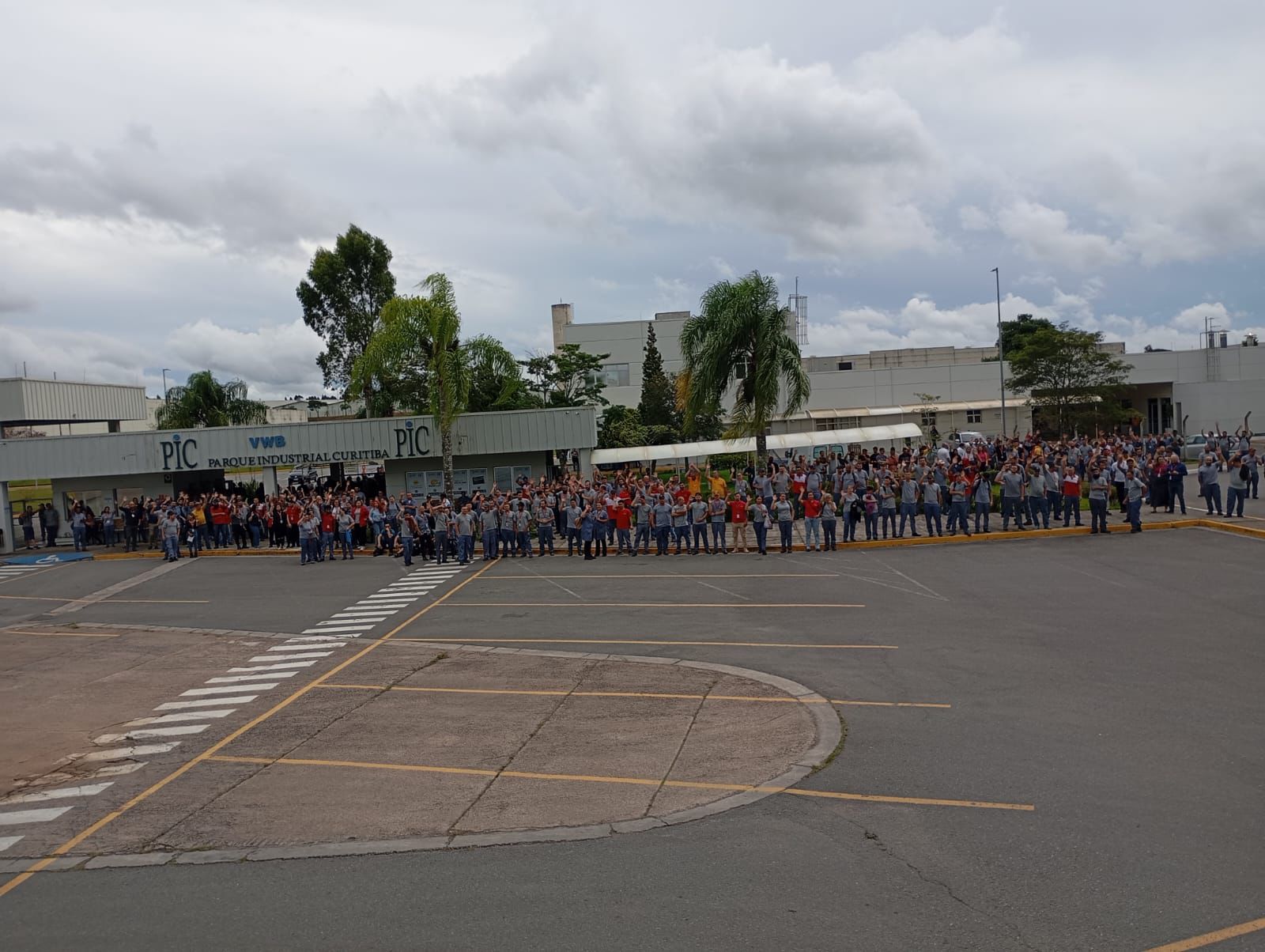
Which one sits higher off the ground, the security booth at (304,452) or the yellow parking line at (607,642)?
the security booth at (304,452)

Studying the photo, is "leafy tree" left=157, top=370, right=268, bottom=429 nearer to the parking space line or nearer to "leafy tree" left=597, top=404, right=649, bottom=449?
"leafy tree" left=597, top=404, right=649, bottom=449

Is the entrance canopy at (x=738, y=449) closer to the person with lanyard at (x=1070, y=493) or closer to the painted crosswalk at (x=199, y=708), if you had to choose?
the person with lanyard at (x=1070, y=493)

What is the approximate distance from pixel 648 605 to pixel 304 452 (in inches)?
931

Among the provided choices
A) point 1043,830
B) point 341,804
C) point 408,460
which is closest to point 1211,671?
point 1043,830

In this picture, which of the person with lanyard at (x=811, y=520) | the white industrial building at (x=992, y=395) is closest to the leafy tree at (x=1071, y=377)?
the white industrial building at (x=992, y=395)

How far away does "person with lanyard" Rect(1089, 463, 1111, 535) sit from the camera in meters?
25.0

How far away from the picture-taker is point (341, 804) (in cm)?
949

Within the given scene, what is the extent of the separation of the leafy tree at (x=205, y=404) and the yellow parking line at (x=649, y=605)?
135 feet

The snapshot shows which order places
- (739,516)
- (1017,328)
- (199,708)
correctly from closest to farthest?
(199,708)
(739,516)
(1017,328)

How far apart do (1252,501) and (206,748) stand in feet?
97.3

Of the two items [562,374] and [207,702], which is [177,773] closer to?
[207,702]

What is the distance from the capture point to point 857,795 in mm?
9008

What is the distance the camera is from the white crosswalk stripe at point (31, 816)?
9.52 meters

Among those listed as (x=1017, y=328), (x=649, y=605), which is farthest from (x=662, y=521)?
(x=1017, y=328)
